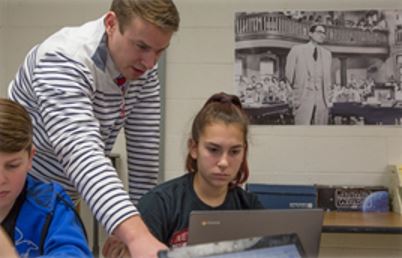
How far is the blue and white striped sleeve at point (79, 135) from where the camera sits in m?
0.91

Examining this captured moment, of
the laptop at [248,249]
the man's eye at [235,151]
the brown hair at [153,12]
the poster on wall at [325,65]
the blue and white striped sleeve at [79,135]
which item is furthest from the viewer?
the poster on wall at [325,65]

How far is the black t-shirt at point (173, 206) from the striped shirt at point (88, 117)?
0.15m

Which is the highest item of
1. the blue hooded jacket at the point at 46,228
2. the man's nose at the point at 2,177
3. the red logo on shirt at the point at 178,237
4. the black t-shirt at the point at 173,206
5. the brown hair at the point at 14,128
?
the brown hair at the point at 14,128

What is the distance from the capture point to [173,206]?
1284mm

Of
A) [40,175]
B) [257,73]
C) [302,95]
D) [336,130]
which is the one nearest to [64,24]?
[257,73]

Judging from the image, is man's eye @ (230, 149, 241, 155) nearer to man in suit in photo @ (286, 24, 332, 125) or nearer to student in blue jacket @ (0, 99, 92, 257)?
student in blue jacket @ (0, 99, 92, 257)

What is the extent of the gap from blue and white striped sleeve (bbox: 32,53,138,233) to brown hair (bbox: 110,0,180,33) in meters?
0.15

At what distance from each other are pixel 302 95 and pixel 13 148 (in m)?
1.85

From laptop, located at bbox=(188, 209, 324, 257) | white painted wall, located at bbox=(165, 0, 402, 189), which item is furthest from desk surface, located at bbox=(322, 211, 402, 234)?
laptop, located at bbox=(188, 209, 324, 257)

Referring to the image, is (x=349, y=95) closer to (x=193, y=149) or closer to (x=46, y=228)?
(x=193, y=149)

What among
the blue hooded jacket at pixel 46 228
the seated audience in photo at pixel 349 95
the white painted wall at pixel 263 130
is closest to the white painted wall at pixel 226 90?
the white painted wall at pixel 263 130

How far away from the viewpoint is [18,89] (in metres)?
1.21

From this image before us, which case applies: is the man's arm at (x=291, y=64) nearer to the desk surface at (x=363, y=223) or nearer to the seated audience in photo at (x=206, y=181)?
the desk surface at (x=363, y=223)

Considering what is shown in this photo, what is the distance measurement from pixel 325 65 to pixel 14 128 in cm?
190
